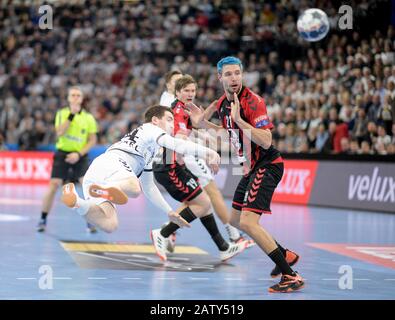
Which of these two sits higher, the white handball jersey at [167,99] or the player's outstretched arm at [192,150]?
the white handball jersey at [167,99]

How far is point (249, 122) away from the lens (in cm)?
788

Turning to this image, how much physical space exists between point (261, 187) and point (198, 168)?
2.94 meters

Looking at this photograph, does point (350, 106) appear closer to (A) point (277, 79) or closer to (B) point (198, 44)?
(A) point (277, 79)

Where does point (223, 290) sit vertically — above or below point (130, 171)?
below

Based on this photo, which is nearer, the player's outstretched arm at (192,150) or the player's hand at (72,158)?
the player's outstretched arm at (192,150)

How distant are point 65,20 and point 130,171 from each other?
22.0 m

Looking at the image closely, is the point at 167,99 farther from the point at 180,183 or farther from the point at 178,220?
the point at 178,220

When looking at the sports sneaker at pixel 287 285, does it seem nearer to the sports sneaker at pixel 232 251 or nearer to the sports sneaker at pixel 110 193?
the sports sneaker at pixel 110 193

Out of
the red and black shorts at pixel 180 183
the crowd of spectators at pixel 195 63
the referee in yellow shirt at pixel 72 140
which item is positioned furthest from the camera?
the crowd of spectators at pixel 195 63

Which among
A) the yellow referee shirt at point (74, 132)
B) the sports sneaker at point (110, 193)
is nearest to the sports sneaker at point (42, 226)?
the yellow referee shirt at point (74, 132)

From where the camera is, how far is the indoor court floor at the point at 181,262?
7.44 m

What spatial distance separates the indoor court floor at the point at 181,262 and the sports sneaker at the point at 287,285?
0.12 metres

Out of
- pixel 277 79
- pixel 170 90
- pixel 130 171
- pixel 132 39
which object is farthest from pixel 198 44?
pixel 130 171

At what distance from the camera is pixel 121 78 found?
2781 centimetres
